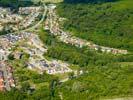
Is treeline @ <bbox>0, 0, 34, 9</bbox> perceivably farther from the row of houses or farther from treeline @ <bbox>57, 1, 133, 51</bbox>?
the row of houses

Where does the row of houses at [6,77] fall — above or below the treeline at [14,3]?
below

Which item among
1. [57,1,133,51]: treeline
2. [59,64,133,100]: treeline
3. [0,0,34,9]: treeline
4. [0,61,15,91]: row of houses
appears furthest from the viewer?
[0,0,34,9]: treeline

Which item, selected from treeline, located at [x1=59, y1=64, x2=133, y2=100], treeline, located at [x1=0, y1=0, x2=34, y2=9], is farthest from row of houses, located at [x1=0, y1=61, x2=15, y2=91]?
treeline, located at [x1=0, y1=0, x2=34, y2=9]

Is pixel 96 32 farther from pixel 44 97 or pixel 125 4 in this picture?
pixel 44 97

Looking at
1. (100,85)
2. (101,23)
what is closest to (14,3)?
(101,23)

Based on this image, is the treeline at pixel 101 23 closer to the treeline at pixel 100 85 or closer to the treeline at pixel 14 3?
the treeline at pixel 14 3

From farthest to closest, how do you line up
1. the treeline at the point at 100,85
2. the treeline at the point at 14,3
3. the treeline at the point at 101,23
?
the treeline at the point at 14,3 < the treeline at the point at 101,23 < the treeline at the point at 100,85

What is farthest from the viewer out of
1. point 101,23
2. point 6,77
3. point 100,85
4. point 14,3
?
point 14,3

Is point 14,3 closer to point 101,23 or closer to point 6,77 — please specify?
point 101,23

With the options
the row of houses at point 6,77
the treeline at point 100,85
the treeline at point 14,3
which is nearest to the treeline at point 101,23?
the treeline at point 14,3
